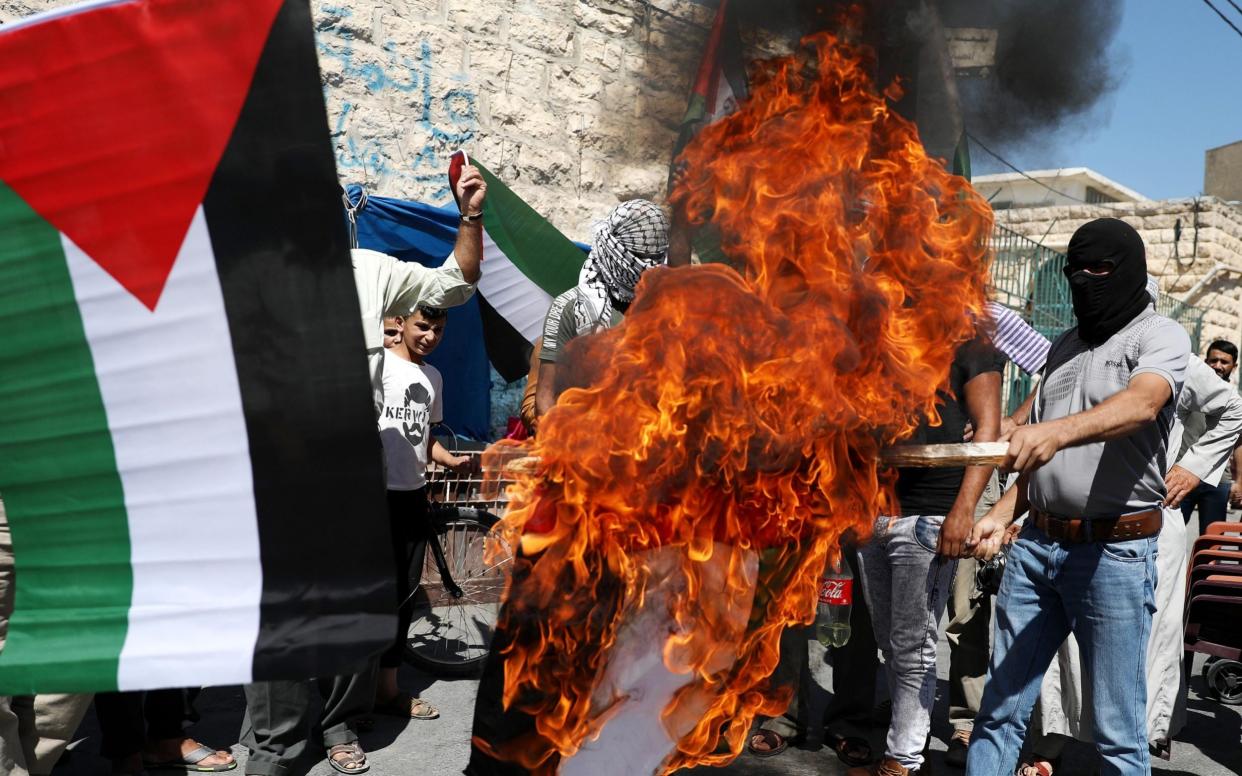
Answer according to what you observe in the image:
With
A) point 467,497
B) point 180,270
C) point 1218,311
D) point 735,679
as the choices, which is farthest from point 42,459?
point 1218,311

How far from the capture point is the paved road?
4.89 metres

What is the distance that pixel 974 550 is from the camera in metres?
4.46

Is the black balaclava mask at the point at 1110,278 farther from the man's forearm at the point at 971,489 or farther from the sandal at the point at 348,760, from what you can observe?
the sandal at the point at 348,760

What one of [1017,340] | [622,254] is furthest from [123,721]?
[1017,340]

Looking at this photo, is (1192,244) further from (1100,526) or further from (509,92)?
(1100,526)

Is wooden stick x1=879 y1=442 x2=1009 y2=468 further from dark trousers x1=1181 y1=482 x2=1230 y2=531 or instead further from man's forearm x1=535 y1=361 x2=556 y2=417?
dark trousers x1=1181 y1=482 x2=1230 y2=531

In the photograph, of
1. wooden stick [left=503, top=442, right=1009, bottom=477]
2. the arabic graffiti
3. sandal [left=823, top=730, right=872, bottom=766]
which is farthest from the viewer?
the arabic graffiti

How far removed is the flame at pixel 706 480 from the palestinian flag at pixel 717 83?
3.83ft

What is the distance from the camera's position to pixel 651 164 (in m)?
7.74

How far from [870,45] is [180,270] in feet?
11.1

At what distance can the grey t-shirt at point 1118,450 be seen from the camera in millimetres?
3832

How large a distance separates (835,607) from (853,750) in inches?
32.6

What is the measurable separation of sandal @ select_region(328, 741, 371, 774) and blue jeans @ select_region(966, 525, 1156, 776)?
106 inches

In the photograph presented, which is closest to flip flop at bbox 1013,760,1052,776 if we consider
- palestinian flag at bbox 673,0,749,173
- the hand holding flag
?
palestinian flag at bbox 673,0,749,173
